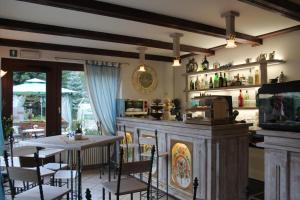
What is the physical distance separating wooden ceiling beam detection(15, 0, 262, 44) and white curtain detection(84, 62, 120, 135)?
250 centimetres

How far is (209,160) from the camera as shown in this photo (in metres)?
3.22

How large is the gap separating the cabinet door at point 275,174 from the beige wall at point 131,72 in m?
4.34

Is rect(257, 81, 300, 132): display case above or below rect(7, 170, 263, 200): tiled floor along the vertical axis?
above

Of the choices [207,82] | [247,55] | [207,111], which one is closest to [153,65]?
[207,82]

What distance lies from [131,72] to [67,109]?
1.67 metres

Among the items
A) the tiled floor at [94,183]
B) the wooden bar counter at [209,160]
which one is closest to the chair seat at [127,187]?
the wooden bar counter at [209,160]

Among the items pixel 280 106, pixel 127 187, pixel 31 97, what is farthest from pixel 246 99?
pixel 31 97

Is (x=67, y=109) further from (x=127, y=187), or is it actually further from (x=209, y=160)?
(x=127, y=187)

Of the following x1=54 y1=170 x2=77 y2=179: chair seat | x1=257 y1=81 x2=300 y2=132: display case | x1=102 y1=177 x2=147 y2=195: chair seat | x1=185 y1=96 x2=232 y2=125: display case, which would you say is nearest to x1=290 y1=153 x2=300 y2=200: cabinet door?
x1=257 y1=81 x2=300 y2=132: display case

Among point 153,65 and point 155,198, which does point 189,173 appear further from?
point 153,65

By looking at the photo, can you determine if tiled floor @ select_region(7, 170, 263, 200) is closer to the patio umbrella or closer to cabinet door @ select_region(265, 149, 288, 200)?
cabinet door @ select_region(265, 149, 288, 200)

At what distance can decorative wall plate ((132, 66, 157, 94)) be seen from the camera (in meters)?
6.30

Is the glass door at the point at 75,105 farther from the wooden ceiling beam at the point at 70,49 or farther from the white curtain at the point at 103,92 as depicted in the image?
the wooden ceiling beam at the point at 70,49

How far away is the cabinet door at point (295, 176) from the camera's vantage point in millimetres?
1914
